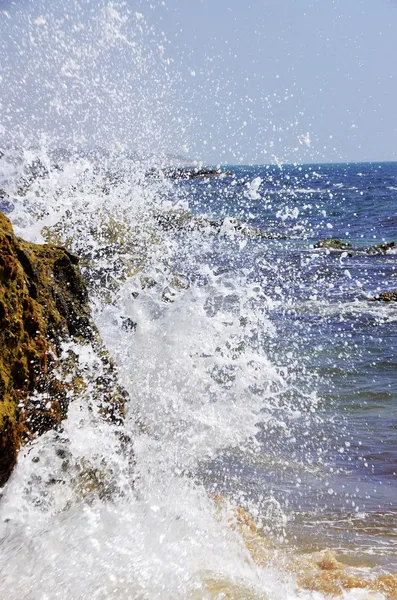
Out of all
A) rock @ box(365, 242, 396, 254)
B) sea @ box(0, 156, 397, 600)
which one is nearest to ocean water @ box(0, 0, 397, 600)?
sea @ box(0, 156, 397, 600)

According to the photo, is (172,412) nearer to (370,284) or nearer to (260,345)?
(260,345)

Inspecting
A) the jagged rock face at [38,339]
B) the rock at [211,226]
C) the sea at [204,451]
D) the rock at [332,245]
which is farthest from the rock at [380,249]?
the jagged rock face at [38,339]

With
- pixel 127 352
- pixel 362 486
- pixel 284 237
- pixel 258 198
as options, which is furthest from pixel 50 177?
pixel 258 198

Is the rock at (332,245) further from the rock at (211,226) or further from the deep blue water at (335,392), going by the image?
the rock at (211,226)

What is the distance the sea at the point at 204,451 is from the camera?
9.49 ft

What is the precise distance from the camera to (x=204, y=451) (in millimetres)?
4648

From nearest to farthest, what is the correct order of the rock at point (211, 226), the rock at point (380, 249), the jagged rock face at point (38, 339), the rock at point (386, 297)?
the jagged rock face at point (38, 339), the rock at point (386, 297), the rock at point (380, 249), the rock at point (211, 226)

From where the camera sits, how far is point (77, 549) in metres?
2.85

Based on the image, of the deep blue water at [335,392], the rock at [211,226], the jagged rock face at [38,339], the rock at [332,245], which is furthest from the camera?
the rock at [211,226]

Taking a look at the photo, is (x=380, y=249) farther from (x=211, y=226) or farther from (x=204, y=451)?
(x=204, y=451)

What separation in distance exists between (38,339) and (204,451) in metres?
→ 2.15

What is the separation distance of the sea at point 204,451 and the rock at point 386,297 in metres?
0.28

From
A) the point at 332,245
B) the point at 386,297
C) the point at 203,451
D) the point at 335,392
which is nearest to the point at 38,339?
the point at 203,451

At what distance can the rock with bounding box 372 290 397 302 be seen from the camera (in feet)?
37.4
